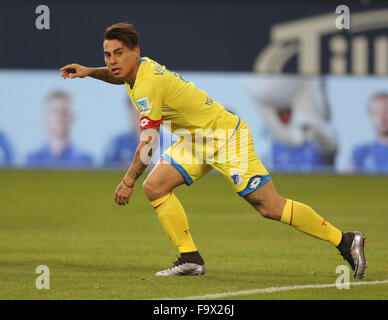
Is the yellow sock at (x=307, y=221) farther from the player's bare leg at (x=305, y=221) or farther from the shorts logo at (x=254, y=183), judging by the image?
the shorts logo at (x=254, y=183)

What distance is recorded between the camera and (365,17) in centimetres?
2812

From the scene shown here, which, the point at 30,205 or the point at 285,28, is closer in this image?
the point at 30,205

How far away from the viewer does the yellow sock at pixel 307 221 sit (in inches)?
337

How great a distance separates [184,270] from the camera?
28.8 ft

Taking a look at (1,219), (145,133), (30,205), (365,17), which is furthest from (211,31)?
(145,133)

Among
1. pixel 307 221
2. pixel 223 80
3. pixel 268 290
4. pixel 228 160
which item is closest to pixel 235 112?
pixel 223 80

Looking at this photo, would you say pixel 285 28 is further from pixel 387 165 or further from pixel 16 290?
pixel 16 290

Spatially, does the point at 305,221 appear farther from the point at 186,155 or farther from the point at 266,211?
the point at 186,155

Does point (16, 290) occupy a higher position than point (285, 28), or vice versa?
point (285, 28)

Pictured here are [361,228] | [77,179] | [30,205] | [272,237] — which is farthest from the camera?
[77,179]

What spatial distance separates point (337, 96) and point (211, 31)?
474cm

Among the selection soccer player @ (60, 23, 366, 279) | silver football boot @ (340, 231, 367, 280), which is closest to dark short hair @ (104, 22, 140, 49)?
soccer player @ (60, 23, 366, 279)

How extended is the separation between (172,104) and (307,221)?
1.65 meters

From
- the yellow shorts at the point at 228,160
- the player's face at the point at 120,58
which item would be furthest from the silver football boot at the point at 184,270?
the player's face at the point at 120,58
